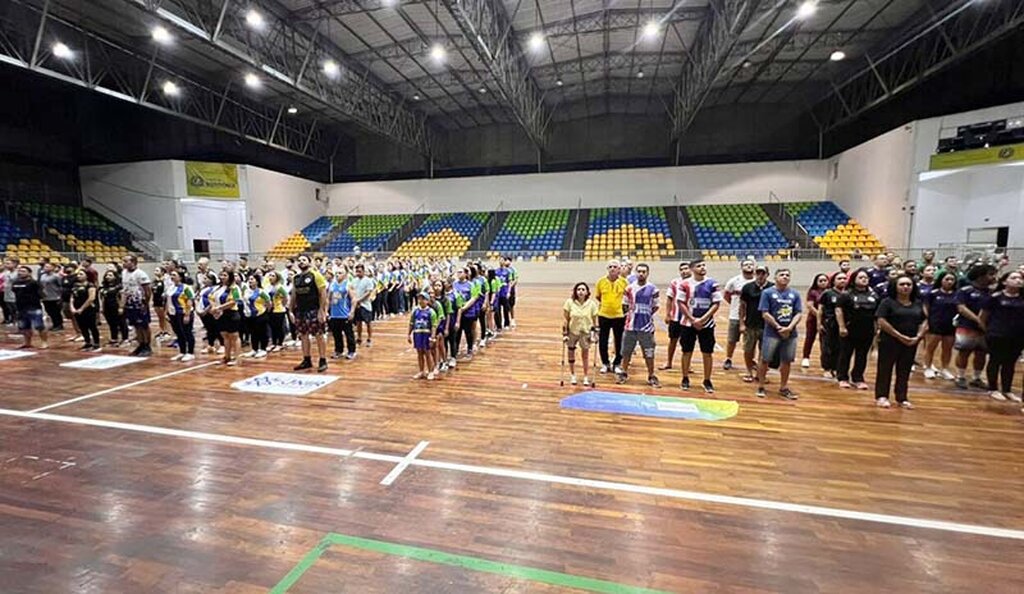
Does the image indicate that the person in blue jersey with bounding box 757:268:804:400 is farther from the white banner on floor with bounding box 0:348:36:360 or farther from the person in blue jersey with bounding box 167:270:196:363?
the white banner on floor with bounding box 0:348:36:360

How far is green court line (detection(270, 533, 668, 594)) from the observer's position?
8.24 feet

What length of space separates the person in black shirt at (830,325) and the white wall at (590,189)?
19912mm

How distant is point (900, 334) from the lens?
5211 mm

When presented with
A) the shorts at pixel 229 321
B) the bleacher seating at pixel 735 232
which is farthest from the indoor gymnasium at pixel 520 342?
the shorts at pixel 229 321

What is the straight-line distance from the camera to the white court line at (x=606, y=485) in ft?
10.0

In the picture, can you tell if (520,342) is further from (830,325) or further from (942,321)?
(942,321)

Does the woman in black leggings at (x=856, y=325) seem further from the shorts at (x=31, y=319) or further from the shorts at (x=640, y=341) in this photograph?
the shorts at (x=31, y=319)

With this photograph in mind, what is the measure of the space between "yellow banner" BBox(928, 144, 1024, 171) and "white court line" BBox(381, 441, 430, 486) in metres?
19.9

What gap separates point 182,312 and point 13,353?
3846 mm

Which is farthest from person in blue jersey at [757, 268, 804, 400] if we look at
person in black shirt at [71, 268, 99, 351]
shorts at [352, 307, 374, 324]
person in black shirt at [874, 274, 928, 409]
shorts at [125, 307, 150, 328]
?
person in black shirt at [71, 268, 99, 351]

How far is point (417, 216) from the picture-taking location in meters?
28.1

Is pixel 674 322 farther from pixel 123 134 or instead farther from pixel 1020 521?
pixel 123 134

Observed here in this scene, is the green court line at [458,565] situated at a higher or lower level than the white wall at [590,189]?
lower

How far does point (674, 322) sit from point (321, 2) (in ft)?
45.7
